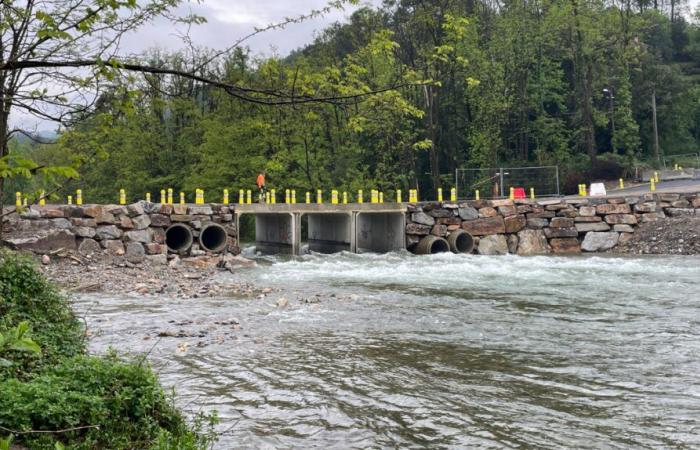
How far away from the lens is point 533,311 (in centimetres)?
1076

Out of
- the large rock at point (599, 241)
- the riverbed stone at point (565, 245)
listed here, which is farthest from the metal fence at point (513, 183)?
the large rock at point (599, 241)

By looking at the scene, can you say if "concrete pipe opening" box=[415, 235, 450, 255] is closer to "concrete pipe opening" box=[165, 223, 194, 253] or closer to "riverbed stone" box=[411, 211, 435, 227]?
"riverbed stone" box=[411, 211, 435, 227]

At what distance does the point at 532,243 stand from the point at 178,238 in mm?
13817

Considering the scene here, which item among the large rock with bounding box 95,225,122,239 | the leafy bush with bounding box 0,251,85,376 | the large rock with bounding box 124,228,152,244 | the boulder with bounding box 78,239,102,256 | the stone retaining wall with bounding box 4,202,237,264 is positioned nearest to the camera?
the leafy bush with bounding box 0,251,85,376

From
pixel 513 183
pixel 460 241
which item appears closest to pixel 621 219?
pixel 460 241

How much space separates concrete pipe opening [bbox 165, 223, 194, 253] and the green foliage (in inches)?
680

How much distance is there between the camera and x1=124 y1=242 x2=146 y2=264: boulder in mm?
18469

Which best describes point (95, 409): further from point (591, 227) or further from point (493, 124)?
point (493, 124)

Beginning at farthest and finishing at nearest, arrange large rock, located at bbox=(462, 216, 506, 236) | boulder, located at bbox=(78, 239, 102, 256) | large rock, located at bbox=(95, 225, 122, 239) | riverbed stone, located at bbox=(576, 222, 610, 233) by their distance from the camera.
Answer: large rock, located at bbox=(462, 216, 506, 236), riverbed stone, located at bbox=(576, 222, 610, 233), large rock, located at bbox=(95, 225, 122, 239), boulder, located at bbox=(78, 239, 102, 256)

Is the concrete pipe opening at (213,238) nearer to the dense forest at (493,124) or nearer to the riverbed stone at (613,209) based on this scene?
the dense forest at (493,124)

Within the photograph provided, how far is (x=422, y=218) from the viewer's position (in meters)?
25.6

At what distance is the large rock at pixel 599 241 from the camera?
2424 cm

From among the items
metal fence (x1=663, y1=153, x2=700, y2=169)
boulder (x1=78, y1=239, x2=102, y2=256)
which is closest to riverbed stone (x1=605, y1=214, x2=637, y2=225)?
boulder (x1=78, y1=239, x2=102, y2=256)

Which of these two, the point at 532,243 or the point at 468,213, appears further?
the point at 468,213
